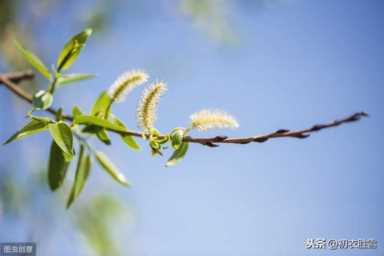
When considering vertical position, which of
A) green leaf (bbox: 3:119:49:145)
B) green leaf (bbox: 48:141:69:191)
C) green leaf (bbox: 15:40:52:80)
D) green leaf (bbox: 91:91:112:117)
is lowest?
green leaf (bbox: 48:141:69:191)

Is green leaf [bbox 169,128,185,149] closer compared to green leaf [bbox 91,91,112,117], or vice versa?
green leaf [bbox 169,128,185,149]

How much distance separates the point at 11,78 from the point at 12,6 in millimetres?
1882

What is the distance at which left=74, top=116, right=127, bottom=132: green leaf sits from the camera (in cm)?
67

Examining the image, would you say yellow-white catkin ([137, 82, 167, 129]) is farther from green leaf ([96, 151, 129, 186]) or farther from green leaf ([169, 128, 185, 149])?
green leaf ([96, 151, 129, 186])

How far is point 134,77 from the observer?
71 cm

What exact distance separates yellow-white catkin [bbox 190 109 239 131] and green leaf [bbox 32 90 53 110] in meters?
0.31

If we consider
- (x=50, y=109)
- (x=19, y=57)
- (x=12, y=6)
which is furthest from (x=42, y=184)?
(x=50, y=109)

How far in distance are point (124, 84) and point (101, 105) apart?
0.26ft

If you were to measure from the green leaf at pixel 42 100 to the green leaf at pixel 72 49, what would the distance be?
3.2 inches

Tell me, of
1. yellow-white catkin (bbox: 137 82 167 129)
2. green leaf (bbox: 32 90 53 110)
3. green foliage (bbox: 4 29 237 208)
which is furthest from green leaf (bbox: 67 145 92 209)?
yellow-white catkin (bbox: 137 82 167 129)

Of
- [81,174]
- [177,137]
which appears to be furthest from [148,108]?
[81,174]

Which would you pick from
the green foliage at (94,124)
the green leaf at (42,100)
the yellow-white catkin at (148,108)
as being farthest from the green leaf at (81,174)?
the yellow-white catkin at (148,108)

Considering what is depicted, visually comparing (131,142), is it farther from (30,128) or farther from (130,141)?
(30,128)

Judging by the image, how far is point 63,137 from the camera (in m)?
0.65
